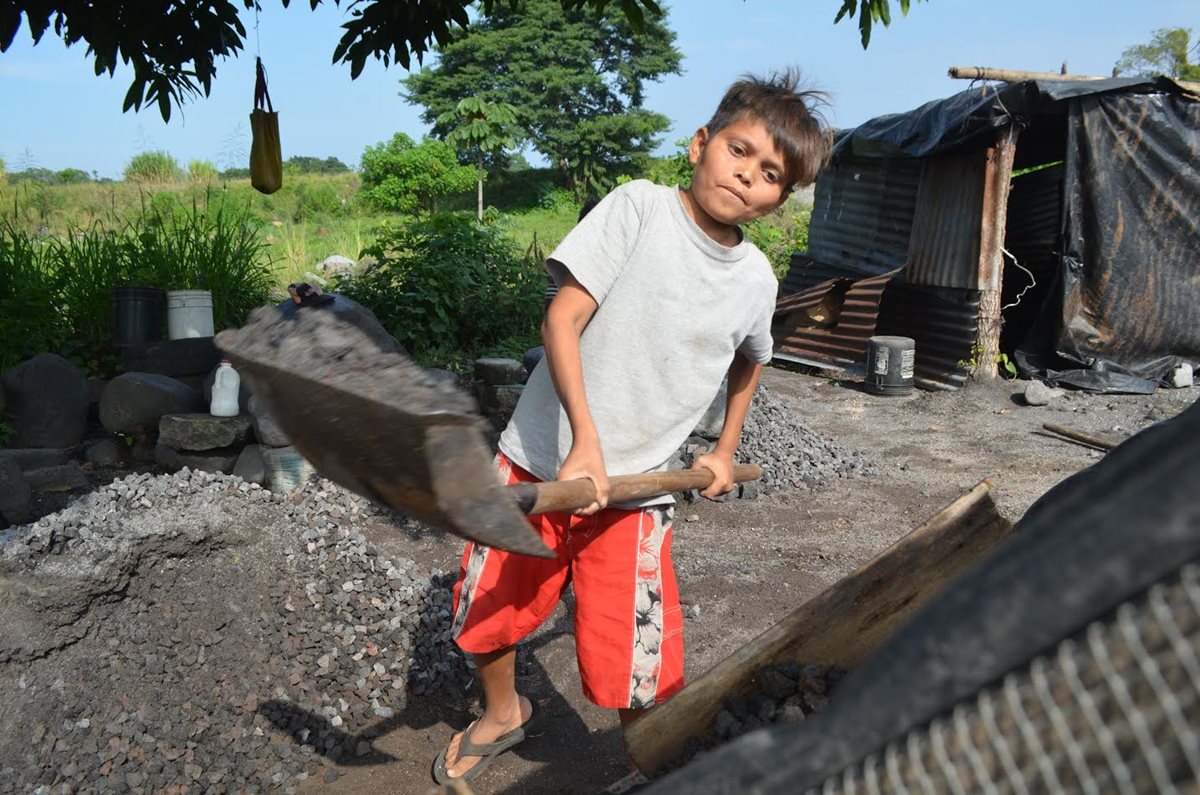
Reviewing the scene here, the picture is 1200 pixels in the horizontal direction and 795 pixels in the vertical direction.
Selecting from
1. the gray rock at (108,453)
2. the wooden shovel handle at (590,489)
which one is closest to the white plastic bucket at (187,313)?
the gray rock at (108,453)

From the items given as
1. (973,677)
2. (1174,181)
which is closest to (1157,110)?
(1174,181)

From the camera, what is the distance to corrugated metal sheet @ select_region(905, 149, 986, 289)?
8367mm

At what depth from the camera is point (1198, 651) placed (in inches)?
23.0

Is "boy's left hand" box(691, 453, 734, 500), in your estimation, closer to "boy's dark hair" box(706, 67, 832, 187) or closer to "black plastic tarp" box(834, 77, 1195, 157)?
"boy's dark hair" box(706, 67, 832, 187)

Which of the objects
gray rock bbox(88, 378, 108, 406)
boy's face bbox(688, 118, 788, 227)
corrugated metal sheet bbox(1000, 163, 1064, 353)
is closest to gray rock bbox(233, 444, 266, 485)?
gray rock bbox(88, 378, 108, 406)

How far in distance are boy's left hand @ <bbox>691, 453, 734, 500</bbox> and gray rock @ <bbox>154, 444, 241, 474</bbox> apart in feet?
11.2

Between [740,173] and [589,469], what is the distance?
770 millimetres

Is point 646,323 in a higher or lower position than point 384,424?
higher

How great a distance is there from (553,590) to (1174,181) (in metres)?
7.85

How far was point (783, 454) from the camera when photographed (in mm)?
5789

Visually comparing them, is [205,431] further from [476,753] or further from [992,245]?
[992,245]

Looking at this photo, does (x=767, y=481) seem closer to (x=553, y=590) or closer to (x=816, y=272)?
(x=553, y=590)

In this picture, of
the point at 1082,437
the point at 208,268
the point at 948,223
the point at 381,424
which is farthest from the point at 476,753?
the point at 948,223

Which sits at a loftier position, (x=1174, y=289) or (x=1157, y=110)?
(x=1157, y=110)
